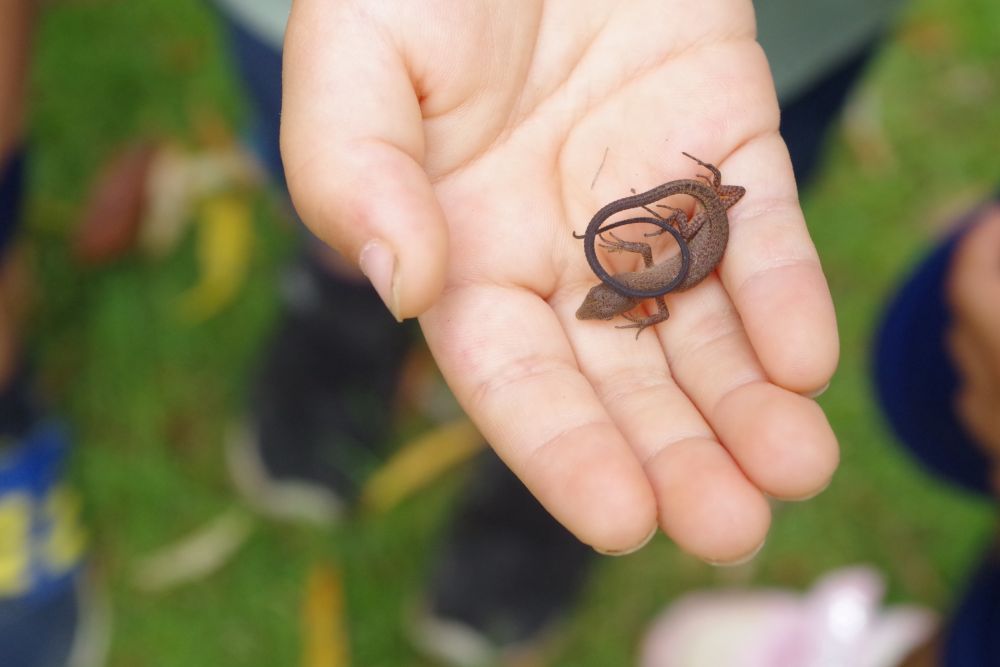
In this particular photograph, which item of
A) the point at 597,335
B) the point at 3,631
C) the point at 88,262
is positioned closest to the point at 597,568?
the point at 597,335

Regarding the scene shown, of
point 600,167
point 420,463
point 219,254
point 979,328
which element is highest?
point 600,167

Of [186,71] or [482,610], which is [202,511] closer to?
[482,610]

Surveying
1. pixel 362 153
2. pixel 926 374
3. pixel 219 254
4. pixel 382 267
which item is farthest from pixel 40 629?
pixel 926 374

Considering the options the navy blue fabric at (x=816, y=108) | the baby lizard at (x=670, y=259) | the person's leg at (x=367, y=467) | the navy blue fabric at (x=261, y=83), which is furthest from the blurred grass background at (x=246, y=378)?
the baby lizard at (x=670, y=259)

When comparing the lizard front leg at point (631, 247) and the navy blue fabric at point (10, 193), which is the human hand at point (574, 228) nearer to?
the lizard front leg at point (631, 247)

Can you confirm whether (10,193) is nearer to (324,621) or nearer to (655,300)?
(324,621)

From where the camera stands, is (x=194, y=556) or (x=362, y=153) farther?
(x=194, y=556)
